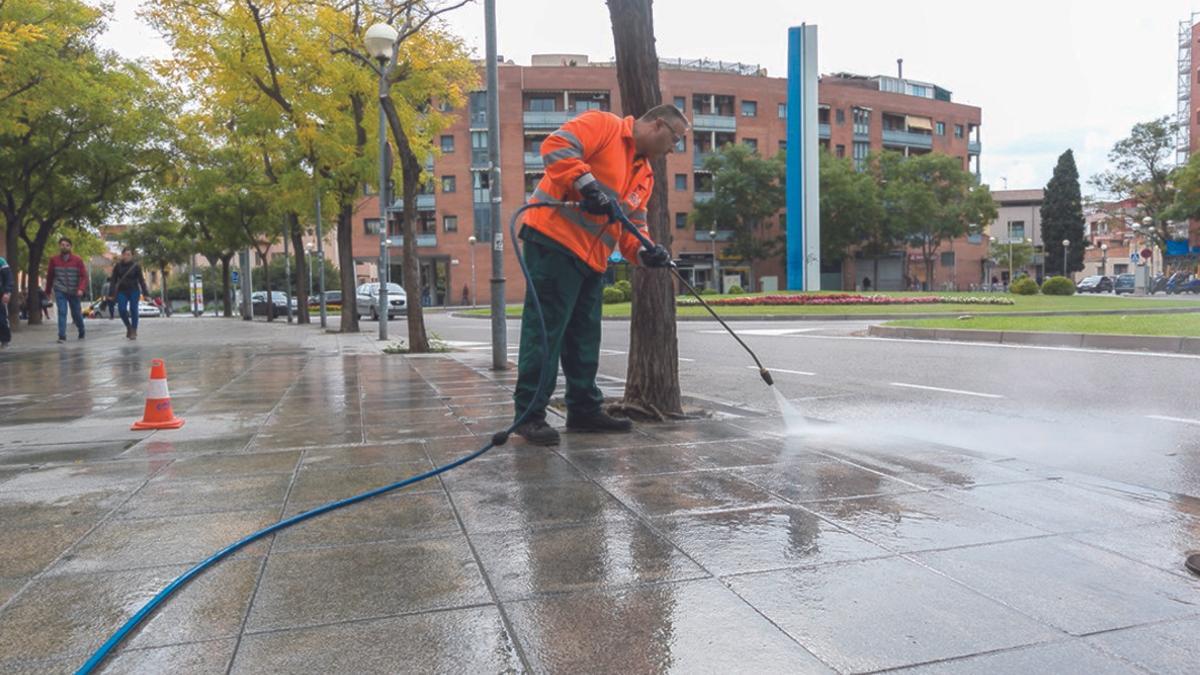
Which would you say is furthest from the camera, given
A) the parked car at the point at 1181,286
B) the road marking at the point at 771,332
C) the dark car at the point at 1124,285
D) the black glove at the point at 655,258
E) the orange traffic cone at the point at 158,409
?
the dark car at the point at 1124,285

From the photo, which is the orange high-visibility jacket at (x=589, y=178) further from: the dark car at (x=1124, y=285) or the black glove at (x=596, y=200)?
the dark car at (x=1124, y=285)

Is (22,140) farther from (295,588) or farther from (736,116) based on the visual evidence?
(736,116)

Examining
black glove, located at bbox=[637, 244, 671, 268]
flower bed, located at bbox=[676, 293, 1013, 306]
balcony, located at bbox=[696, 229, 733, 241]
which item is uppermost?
balcony, located at bbox=[696, 229, 733, 241]

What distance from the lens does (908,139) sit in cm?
7225

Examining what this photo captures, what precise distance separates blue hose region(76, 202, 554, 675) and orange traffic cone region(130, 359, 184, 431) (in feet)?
8.17

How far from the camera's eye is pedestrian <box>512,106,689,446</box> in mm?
4586

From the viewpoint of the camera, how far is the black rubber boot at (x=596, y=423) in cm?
523

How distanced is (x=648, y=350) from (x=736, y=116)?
6186 cm

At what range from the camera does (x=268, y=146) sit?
22.0m

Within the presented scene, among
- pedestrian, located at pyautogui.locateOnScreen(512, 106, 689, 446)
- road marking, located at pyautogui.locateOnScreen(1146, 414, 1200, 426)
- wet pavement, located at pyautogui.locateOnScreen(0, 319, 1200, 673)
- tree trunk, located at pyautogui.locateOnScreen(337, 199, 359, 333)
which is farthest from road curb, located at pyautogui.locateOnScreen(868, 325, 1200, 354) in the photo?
tree trunk, located at pyautogui.locateOnScreen(337, 199, 359, 333)

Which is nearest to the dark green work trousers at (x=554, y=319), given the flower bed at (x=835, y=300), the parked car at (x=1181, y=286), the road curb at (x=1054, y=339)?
the road curb at (x=1054, y=339)

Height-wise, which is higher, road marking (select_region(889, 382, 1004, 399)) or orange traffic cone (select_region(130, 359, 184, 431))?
orange traffic cone (select_region(130, 359, 184, 431))

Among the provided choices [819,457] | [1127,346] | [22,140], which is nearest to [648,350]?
[819,457]

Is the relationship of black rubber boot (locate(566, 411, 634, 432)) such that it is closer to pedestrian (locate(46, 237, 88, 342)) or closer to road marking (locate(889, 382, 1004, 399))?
road marking (locate(889, 382, 1004, 399))
